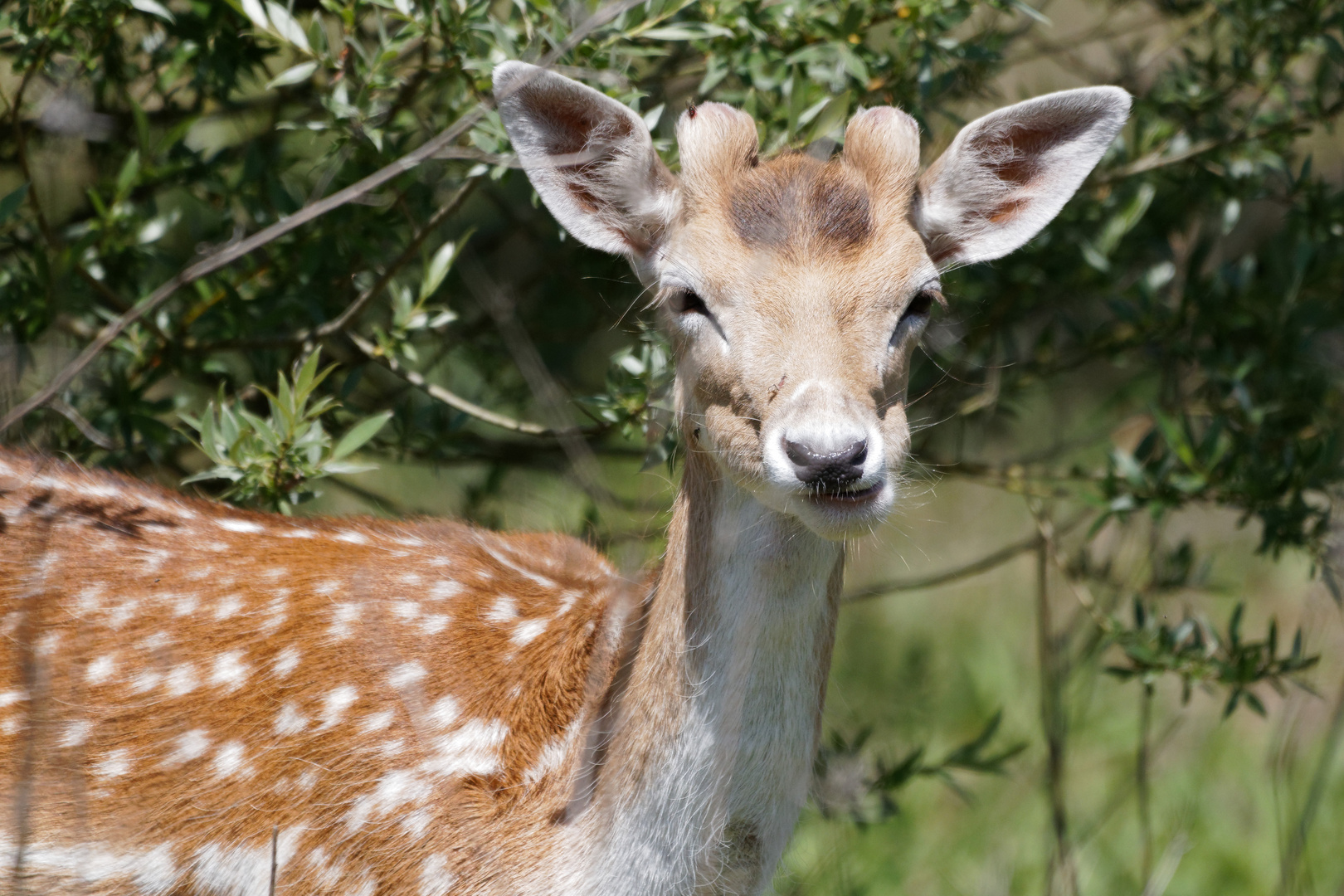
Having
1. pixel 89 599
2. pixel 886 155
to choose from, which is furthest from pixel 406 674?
Result: pixel 886 155

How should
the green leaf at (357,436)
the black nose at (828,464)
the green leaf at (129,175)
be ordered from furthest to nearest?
the green leaf at (129,175) < the green leaf at (357,436) < the black nose at (828,464)

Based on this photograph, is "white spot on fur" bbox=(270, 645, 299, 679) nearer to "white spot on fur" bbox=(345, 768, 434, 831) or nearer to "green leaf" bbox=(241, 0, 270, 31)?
"white spot on fur" bbox=(345, 768, 434, 831)

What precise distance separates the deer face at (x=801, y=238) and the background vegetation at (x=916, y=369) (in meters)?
0.22

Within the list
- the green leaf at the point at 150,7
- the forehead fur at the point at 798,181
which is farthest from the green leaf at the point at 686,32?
the green leaf at the point at 150,7

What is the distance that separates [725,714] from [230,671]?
1175 mm

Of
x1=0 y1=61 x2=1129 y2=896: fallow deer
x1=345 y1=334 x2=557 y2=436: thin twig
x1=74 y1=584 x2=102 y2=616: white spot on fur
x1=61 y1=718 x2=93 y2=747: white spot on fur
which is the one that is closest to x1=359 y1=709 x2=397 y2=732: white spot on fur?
x1=0 y1=61 x2=1129 y2=896: fallow deer

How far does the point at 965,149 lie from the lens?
10.1 ft

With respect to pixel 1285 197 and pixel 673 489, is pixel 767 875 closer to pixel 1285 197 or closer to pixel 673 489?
pixel 673 489

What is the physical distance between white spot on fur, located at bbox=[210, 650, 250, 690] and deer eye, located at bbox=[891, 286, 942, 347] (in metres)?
1.65

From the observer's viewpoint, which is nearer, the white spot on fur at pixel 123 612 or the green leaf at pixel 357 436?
the white spot on fur at pixel 123 612

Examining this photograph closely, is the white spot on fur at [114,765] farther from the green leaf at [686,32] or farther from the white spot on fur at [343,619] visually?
the green leaf at [686,32]

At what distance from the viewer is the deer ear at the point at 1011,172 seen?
3.03 m

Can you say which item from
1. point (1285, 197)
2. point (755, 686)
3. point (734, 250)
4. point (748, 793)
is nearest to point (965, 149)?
point (734, 250)

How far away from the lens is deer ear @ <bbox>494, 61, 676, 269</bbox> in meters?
2.86
